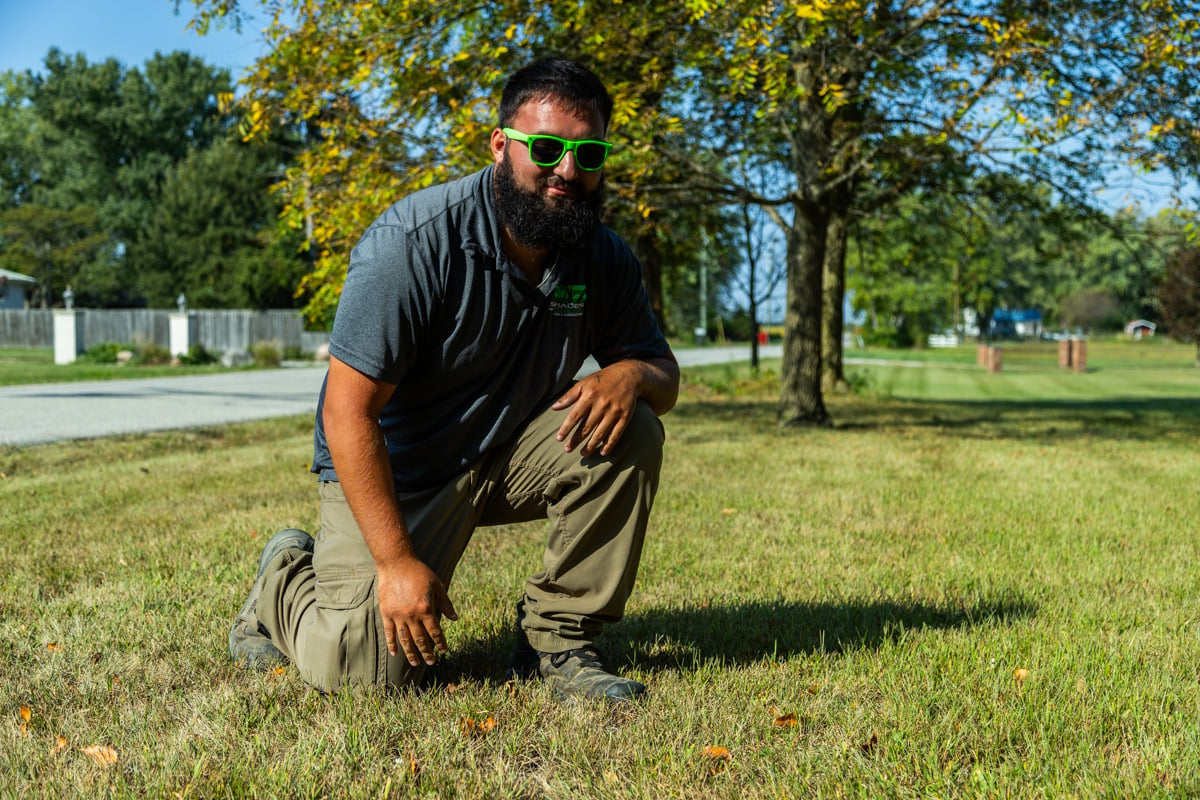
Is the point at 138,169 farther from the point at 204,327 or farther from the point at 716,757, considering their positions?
the point at 716,757

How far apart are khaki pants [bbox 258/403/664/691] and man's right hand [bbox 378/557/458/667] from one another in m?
0.20

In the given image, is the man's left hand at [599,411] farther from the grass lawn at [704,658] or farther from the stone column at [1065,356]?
the stone column at [1065,356]

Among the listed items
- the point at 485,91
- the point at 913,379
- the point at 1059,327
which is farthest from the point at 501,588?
the point at 1059,327

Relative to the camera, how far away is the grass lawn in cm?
244

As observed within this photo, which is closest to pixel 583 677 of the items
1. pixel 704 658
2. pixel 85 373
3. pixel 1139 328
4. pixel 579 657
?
pixel 579 657

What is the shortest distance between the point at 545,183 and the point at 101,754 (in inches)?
71.0

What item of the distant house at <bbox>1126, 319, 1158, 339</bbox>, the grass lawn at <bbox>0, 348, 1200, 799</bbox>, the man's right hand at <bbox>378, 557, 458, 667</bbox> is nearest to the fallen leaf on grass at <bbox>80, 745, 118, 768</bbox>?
the grass lawn at <bbox>0, 348, 1200, 799</bbox>

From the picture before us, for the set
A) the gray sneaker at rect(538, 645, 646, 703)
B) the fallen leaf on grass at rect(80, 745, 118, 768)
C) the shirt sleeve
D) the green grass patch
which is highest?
the shirt sleeve

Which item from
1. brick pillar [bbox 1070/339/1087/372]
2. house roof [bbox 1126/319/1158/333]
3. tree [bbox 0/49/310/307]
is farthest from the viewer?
house roof [bbox 1126/319/1158/333]

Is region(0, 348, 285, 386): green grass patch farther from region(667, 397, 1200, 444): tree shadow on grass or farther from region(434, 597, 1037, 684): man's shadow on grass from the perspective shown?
region(434, 597, 1037, 684): man's shadow on grass

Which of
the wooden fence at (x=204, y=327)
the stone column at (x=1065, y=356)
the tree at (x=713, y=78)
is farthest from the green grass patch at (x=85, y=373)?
the stone column at (x=1065, y=356)

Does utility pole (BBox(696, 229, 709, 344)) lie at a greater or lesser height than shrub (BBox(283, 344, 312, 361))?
greater

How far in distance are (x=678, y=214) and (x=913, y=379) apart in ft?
51.5

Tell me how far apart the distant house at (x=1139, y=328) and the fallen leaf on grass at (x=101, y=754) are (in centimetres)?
10747
